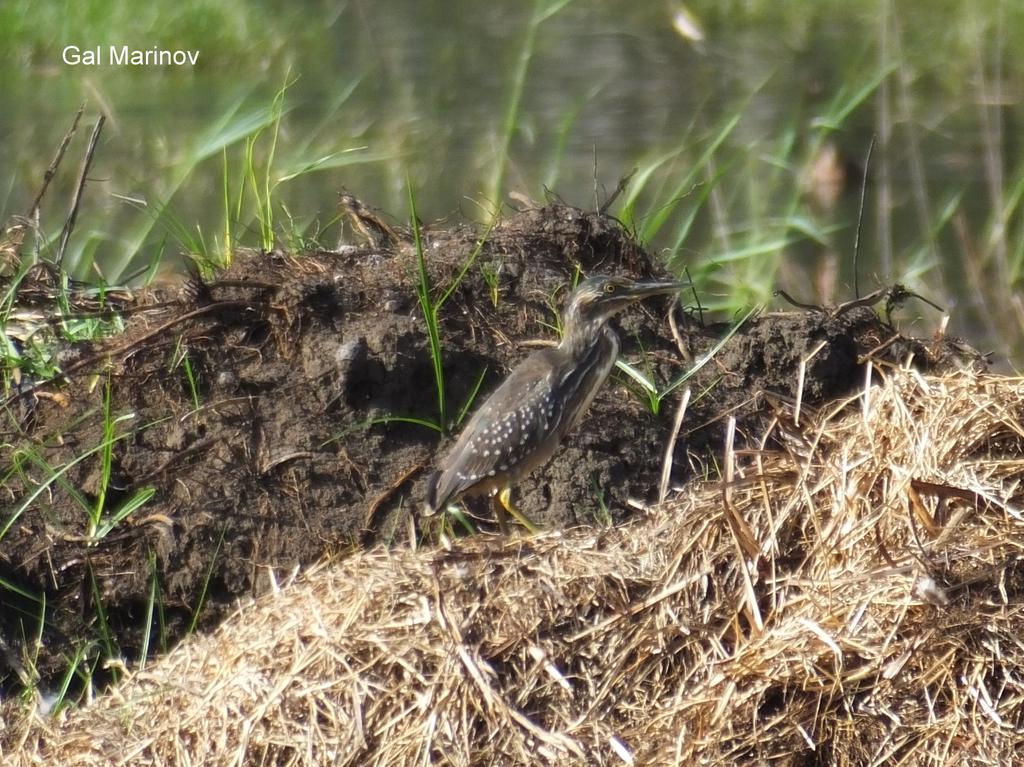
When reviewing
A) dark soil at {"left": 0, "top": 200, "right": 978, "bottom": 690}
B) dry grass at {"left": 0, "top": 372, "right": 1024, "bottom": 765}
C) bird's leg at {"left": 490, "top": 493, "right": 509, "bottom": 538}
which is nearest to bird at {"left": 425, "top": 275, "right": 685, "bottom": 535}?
bird's leg at {"left": 490, "top": 493, "right": 509, "bottom": 538}

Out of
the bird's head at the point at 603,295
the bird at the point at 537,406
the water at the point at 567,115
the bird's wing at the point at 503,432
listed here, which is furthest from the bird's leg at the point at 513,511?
the water at the point at 567,115

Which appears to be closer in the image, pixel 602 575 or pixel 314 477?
pixel 602 575

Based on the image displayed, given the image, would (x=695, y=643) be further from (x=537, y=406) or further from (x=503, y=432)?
(x=537, y=406)

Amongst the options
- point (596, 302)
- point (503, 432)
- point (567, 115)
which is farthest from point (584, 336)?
point (567, 115)

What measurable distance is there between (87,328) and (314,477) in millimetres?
1189

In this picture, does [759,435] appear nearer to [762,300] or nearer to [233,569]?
[762,300]

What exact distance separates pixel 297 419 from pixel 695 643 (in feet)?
6.32

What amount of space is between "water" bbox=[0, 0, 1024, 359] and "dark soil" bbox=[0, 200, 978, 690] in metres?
1.02

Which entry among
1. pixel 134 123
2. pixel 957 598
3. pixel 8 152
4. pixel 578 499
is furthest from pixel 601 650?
pixel 134 123

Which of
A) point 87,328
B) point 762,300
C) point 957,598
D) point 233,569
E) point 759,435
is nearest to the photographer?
point 957,598

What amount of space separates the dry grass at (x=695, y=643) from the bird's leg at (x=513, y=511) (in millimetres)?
813

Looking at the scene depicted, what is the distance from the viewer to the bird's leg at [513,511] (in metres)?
5.06

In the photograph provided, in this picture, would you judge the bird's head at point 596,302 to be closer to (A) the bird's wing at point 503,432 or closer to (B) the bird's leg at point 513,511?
(A) the bird's wing at point 503,432

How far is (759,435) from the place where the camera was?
524cm
